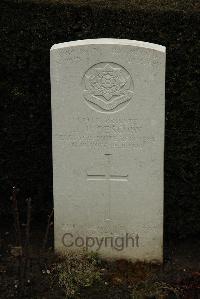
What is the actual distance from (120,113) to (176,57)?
0.95 m

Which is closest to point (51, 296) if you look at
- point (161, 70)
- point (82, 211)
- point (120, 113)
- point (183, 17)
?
point (82, 211)

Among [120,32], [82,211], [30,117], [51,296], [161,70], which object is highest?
[120,32]

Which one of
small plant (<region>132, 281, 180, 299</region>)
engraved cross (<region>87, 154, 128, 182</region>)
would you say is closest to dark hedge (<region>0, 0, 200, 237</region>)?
engraved cross (<region>87, 154, 128, 182</region>)

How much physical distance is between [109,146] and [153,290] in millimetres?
1293

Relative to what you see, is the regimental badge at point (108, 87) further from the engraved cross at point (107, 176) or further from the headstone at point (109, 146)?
the engraved cross at point (107, 176)

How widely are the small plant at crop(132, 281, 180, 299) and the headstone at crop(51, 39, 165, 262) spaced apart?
1.47ft

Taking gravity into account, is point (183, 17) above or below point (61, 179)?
above

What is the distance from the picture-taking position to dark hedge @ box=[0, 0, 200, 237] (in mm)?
5359

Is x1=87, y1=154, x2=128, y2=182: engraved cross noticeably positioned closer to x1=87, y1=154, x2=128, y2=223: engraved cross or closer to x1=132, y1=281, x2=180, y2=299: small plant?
x1=87, y1=154, x2=128, y2=223: engraved cross

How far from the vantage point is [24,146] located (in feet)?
18.7

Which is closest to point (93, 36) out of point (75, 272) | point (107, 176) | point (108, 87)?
point (108, 87)

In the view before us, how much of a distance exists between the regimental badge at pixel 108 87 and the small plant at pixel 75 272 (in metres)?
1.39

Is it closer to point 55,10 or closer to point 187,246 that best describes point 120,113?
point 55,10

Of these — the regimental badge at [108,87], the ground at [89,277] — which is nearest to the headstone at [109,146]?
the regimental badge at [108,87]
